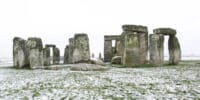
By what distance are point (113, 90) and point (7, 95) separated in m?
4.00

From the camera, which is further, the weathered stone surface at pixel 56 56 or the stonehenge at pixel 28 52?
the weathered stone surface at pixel 56 56

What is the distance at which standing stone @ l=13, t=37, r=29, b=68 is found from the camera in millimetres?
27630

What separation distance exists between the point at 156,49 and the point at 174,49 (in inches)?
114

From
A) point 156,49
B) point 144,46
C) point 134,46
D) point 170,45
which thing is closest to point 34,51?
point 134,46

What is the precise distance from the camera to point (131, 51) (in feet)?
87.7

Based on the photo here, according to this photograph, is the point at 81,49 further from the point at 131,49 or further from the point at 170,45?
the point at 170,45

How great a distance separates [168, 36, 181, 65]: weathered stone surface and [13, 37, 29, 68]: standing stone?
1424cm

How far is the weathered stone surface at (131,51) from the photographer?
87.4 feet

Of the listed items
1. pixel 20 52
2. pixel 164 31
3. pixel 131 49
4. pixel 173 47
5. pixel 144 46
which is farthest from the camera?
pixel 173 47

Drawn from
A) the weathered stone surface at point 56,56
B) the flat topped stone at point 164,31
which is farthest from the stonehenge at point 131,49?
the weathered stone surface at point 56,56

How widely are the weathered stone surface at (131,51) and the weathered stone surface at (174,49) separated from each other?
4.47 m

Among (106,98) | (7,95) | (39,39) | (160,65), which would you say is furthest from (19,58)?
(106,98)

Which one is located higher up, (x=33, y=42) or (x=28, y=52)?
(x=33, y=42)

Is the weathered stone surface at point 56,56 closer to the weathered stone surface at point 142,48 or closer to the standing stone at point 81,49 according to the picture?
the standing stone at point 81,49
